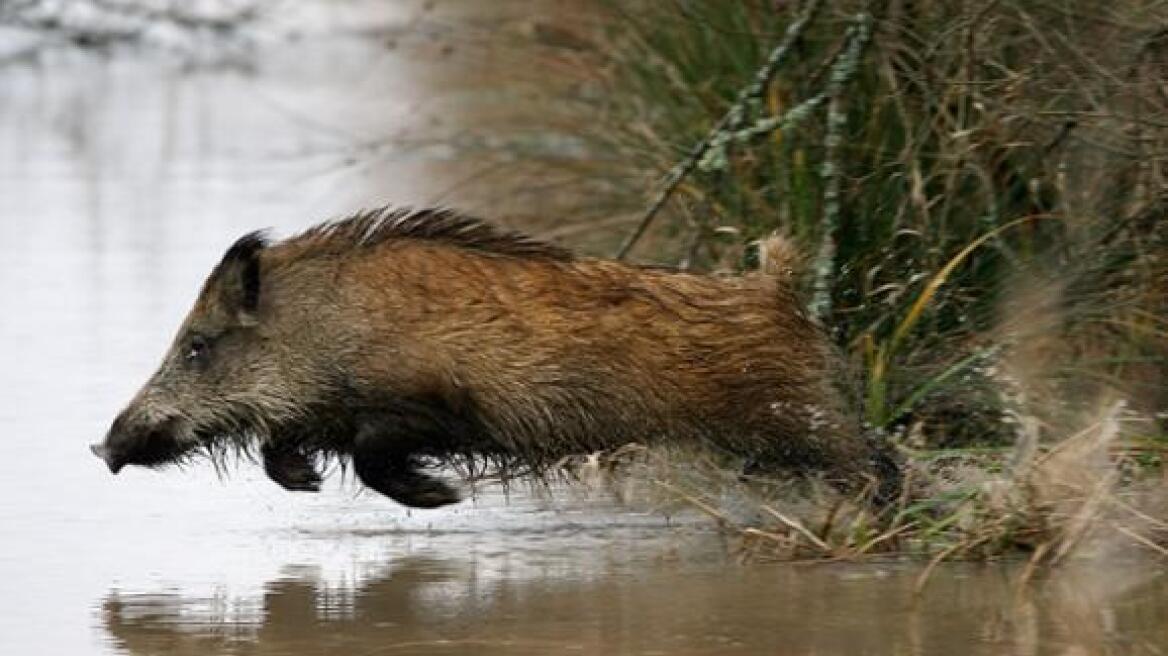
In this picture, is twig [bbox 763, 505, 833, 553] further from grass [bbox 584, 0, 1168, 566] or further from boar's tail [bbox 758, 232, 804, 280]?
boar's tail [bbox 758, 232, 804, 280]

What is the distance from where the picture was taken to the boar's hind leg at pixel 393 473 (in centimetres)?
817

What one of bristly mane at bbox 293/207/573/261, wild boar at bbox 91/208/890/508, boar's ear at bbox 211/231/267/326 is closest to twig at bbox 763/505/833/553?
wild boar at bbox 91/208/890/508

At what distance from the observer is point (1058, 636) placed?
700 cm

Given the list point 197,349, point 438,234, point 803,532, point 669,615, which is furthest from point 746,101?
point 669,615

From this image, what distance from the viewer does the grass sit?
26.7 feet

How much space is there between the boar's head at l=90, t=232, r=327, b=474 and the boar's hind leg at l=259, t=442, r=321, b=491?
8cm

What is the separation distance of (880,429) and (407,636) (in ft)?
7.34

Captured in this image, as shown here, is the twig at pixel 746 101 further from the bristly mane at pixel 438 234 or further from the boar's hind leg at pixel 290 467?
the boar's hind leg at pixel 290 467

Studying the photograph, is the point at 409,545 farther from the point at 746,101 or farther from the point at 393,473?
the point at 746,101

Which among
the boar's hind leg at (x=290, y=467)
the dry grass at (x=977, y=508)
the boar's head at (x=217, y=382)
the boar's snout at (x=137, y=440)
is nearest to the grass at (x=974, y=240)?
the dry grass at (x=977, y=508)

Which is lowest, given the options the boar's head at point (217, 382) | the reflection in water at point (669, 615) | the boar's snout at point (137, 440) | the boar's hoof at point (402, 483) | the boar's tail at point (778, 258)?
the reflection in water at point (669, 615)

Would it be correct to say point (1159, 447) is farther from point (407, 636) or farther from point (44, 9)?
point (44, 9)

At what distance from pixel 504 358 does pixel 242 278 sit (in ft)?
2.86

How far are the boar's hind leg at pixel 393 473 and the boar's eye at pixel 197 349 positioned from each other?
63 cm
